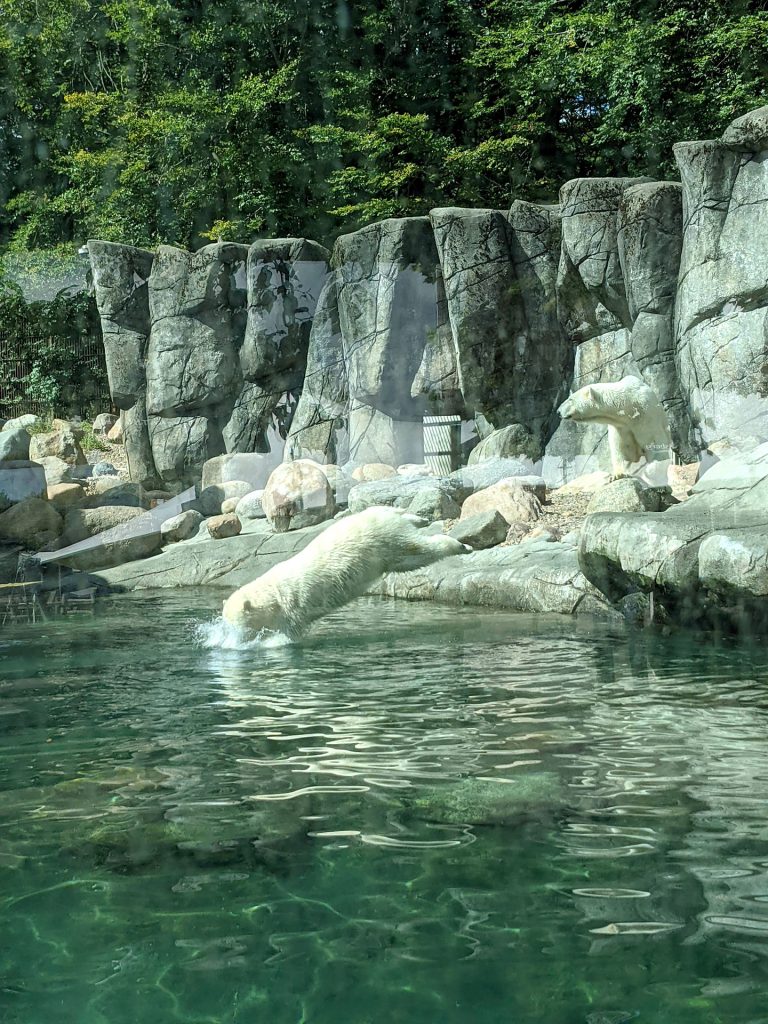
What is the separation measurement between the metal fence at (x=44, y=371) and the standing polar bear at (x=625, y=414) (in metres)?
14.0

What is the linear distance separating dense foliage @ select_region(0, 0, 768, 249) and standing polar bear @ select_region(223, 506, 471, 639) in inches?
510

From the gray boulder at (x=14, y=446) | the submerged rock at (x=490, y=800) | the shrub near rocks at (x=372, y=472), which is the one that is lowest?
the submerged rock at (x=490, y=800)

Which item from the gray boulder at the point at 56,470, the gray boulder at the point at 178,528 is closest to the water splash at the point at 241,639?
the gray boulder at the point at 178,528

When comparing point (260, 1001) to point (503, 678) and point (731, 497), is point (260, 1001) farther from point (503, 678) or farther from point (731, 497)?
point (731, 497)

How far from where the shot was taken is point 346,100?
1953cm

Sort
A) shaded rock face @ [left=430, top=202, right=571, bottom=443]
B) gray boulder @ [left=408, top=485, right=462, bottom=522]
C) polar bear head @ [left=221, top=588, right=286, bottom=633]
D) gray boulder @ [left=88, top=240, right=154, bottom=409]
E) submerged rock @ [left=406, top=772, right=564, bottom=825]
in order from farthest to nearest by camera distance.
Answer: gray boulder @ [left=88, top=240, right=154, bottom=409] → shaded rock face @ [left=430, top=202, right=571, bottom=443] → gray boulder @ [left=408, top=485, right=462, bottom=522] → polar bear head @ [left=221, top=588, right=286, bottom=633] → submerged rock @ [left=406, top=772, right=564, bottom=825]

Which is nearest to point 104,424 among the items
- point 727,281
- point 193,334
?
point 193,334

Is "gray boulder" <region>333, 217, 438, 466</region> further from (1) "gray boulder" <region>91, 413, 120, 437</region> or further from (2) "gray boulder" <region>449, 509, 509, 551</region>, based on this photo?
(1) "gray boulder" <region>91, 413, 120, 437</region>

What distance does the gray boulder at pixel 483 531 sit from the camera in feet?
31.2

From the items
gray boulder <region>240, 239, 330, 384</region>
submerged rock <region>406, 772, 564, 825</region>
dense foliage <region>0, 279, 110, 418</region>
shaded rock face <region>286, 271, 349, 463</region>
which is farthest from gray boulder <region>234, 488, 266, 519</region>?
submerged rock <region>406, 772, 564, 825</region>

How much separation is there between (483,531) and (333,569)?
3788 millimetres

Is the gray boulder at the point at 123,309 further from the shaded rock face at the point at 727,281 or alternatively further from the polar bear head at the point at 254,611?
the polar bear head at the point at 254,611

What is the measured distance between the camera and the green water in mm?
1853

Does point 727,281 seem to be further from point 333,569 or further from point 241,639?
point 241,639
